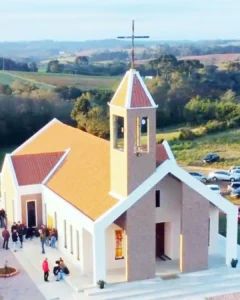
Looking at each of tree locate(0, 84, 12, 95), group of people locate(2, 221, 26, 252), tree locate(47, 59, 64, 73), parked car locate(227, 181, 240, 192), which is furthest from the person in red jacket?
tree locate(47, 59, 64, 73)

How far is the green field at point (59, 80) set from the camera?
307 ft

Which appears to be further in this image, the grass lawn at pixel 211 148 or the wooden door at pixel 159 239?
the grass lawn at pixel 211 148

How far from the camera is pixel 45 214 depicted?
31.5 m

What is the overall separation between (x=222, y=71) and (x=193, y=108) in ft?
124

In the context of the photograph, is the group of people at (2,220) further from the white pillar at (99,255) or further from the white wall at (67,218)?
the white pillar at (99,255)

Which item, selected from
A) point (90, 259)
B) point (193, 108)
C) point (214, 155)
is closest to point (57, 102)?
point (193, 108)

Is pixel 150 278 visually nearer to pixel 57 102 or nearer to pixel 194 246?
pixel 194 246

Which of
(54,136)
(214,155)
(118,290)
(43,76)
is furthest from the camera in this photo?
(43,76)

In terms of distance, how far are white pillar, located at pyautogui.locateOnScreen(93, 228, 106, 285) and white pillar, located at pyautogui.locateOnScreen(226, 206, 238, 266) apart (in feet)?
19.4

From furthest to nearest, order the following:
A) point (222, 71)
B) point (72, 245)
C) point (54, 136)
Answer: point (222, 71) < point (54, 136) < point (72, 245)

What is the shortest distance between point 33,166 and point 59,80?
6713 centimetres

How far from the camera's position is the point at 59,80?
9825cm

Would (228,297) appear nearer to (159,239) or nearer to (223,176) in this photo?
(159,239)

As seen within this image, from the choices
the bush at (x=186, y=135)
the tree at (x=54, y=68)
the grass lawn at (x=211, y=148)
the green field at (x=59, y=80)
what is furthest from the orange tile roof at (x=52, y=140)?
the tree at (x=54, y=68)
